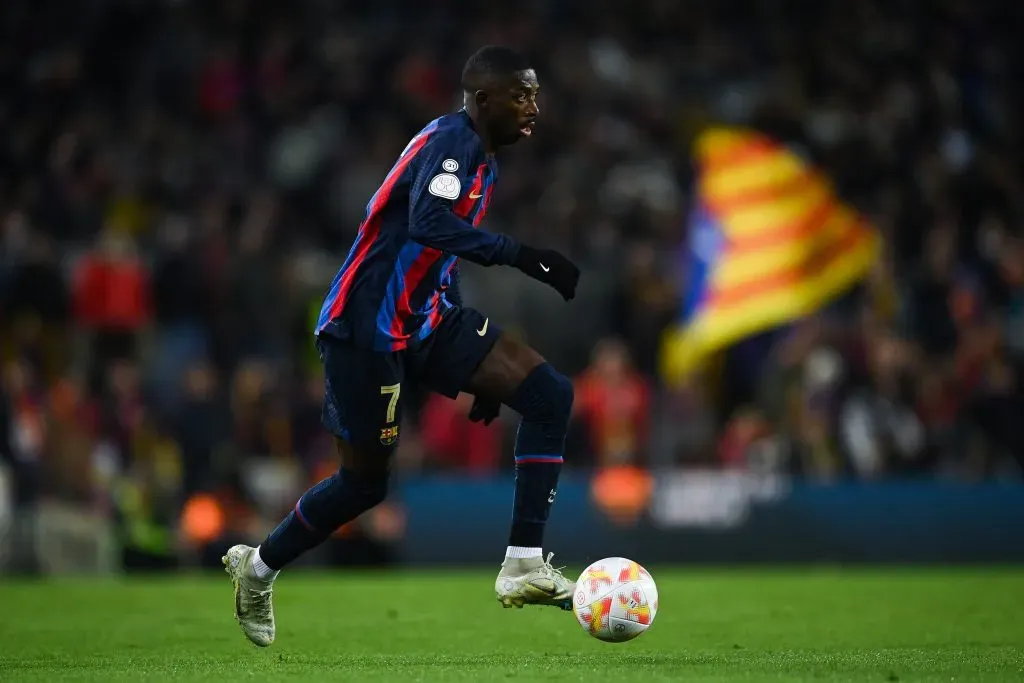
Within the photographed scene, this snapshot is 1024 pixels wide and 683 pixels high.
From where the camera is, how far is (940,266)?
16.4 metres

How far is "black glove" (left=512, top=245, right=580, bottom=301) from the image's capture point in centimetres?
673

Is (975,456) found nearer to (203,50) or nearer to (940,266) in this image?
(940,266)

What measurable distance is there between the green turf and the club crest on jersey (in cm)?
197

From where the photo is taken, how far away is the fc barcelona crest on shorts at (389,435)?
7.11m

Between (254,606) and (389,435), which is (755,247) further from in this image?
(254,606)

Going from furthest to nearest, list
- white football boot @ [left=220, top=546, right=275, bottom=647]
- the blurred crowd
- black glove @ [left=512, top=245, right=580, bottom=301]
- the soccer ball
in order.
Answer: the blurred crowd, white football boot @ [left=220, top=546, right=275, bottom=647], the soccer ball, black glove @ [left=512, top=245, right=580, bottom=301]

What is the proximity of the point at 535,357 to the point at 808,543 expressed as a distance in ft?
26.1

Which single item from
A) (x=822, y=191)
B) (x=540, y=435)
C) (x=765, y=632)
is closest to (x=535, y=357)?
(x=540, y=435)

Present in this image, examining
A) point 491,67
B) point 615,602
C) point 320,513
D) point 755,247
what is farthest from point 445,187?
point 755,247

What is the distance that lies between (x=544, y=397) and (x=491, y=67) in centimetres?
150

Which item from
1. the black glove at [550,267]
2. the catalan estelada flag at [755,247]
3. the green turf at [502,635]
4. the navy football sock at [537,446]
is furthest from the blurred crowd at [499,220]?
the black glove at [550,267]

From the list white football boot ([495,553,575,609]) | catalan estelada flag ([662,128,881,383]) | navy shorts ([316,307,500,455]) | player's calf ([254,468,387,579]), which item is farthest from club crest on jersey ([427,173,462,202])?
catalan estelada flag ([662,128,881,383])

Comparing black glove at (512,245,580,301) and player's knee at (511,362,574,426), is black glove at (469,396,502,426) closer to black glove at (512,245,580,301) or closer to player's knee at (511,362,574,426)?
player's knee at (511,362,574,426)

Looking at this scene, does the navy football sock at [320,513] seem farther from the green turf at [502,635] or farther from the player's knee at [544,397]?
the player's knee at [544,397]
